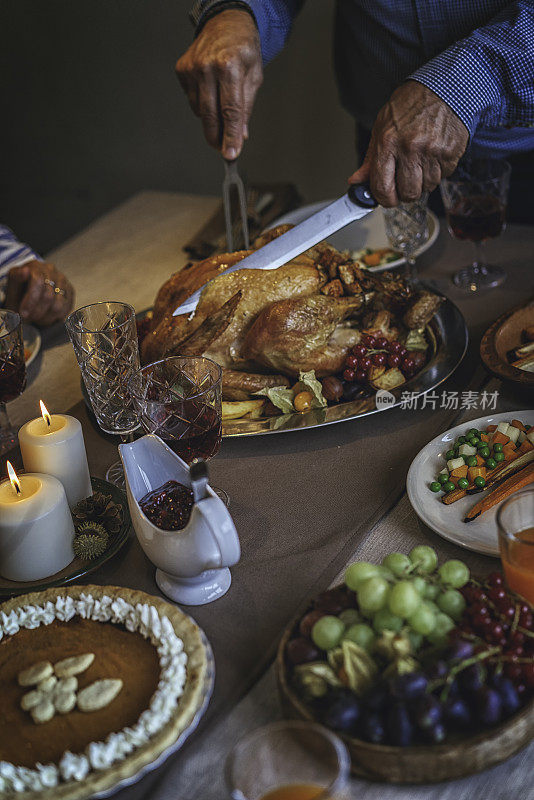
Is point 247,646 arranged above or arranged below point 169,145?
above

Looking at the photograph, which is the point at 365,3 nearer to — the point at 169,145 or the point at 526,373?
the point at 526,373

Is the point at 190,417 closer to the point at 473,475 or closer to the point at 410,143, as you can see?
the point at 473,475

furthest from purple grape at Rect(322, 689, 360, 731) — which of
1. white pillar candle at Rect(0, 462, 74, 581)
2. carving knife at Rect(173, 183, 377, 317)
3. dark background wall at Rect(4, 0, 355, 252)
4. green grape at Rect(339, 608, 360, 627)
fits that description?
dark background wall at Rect(4, 0, 355, 252)

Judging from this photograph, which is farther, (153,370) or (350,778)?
(153,370)

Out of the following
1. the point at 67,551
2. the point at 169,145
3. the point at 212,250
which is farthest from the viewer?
the point at 169,145

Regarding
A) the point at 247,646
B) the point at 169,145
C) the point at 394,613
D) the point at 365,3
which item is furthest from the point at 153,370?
the point at 169,145

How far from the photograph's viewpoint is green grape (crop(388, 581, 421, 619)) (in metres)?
0.82

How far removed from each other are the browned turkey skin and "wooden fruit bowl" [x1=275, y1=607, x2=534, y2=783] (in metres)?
0.82

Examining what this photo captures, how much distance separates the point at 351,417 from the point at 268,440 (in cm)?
16

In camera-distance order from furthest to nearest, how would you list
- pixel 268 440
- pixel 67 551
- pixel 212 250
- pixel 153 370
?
1. pixel 212 250
2. pixel 268 440
3. pixel 153 370
4. pixel 67 551

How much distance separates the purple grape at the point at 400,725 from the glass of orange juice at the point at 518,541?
25 cm

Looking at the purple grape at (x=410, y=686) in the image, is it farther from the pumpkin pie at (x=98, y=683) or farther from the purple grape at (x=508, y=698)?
the pumpkin pie at (x=98, y=683)

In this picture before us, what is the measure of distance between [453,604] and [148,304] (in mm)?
1382

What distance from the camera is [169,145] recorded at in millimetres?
4352
